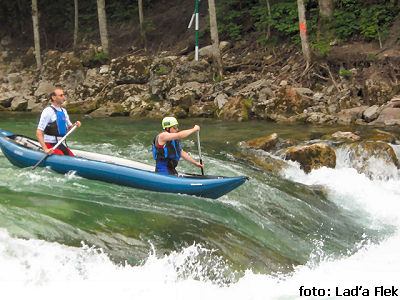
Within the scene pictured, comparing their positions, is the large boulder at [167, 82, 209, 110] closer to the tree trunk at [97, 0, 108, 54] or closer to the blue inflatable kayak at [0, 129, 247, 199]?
the tree trunk at [97, 0, 108, 54]

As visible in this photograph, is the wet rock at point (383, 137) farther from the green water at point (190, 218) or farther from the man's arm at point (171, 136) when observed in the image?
the man's arm at point (171, 136)

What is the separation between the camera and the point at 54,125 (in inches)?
331

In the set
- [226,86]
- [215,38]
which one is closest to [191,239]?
[226,86]

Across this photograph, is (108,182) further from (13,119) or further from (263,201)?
(13,119)

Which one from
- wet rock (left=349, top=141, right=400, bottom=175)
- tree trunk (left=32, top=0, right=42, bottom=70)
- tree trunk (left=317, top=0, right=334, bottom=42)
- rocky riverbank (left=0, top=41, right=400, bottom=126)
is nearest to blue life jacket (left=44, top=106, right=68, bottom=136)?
wet rock (left=349, top=141, right=400, bottom=175)

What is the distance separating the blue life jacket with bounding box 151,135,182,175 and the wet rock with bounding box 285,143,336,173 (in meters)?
3.33

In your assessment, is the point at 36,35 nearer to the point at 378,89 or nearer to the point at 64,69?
the point at 64,69

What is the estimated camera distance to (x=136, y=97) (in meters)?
18.3

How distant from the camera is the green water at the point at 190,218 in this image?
562cm

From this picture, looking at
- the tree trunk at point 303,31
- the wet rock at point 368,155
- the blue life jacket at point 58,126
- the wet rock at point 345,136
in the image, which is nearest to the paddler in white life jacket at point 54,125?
the blue life jacket at point 58,126

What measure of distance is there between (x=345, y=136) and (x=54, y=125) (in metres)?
6.19

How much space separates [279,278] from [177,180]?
2.30 meters

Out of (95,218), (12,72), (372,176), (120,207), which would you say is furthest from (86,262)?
(12,72)

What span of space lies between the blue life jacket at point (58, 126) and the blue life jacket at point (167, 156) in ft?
5.45
